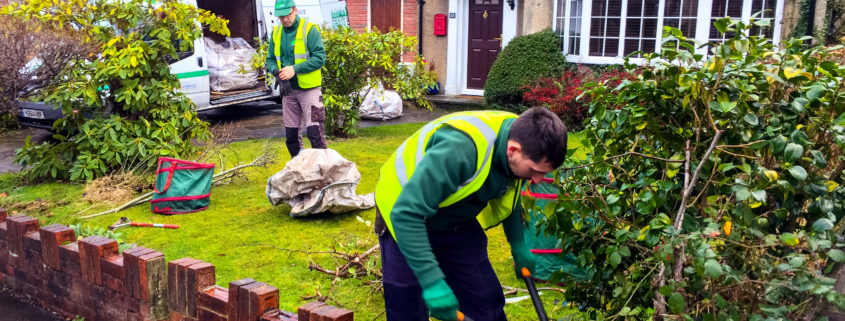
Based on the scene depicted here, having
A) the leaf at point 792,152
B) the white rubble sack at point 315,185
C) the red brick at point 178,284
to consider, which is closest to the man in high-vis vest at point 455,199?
the leaf at point 792,152

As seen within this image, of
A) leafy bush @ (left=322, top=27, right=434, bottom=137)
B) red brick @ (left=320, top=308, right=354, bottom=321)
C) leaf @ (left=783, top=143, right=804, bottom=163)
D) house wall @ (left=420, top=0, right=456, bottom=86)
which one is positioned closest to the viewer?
leaf @ (left=783, top=143, right=804, bottom=163)

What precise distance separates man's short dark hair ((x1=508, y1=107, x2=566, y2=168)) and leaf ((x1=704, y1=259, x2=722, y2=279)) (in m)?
0.62

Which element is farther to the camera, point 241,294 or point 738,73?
point 241,294

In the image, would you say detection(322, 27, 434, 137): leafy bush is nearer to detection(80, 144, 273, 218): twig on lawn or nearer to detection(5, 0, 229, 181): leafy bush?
detection(80, 144, 273, 218): twig on lawn

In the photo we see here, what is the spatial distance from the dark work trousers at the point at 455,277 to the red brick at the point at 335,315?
0.97 ft

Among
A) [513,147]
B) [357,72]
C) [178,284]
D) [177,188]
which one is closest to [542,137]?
[513,147]

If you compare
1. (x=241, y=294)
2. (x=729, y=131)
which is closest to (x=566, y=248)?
(x=729, y=131)

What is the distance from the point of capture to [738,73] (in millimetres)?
2656

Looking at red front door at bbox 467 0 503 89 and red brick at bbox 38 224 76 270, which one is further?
red front door at bbox 467 0 503 89

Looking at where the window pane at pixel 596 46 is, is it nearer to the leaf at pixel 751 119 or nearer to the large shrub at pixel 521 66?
the large shrub at pixel 521 66

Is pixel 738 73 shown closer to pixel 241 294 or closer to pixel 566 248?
pixel 566 248

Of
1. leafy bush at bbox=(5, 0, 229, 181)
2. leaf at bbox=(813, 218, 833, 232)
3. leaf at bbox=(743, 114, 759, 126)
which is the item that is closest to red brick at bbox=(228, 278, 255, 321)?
leaf at bbox=(743, 114, 759, 126)

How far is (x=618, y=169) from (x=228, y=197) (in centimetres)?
488

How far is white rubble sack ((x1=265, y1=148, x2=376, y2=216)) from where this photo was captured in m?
6.04
